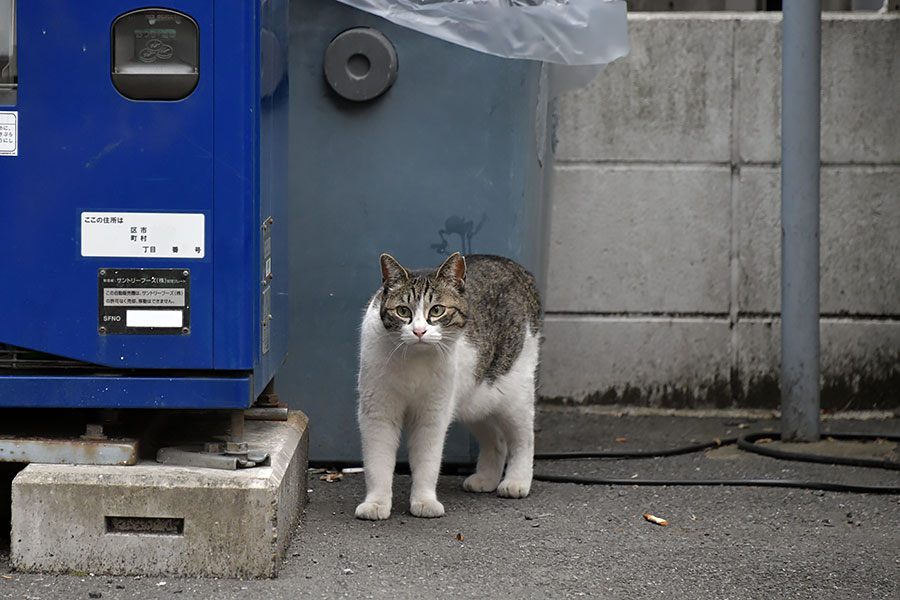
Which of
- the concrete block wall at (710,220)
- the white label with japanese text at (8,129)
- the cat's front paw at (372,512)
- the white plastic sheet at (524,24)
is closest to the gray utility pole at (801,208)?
the concrete block wall at (710,220)

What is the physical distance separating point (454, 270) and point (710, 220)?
2098 millimetres

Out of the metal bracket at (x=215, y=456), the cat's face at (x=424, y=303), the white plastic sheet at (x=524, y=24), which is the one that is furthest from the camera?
the white plastic sheet at (x=524, y=24)

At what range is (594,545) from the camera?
3156 millimetres

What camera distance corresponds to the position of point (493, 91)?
371 cm

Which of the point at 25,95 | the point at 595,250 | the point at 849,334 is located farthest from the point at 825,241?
the point at 25,95

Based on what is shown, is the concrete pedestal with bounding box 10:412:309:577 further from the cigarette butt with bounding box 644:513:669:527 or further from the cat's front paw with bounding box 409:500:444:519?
the cigarette butt with bounding box 644:513:669:527

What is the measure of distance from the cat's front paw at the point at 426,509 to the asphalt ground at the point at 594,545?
0.02 metres

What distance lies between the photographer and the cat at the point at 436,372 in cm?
329

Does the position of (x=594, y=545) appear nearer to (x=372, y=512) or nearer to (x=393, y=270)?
(x=372, y=512)

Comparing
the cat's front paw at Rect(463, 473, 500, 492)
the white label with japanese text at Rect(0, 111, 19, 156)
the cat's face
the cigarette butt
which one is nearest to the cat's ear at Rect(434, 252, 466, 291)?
the cat's face

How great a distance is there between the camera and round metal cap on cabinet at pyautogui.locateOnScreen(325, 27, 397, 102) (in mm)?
3676

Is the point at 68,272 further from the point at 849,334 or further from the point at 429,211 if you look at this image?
the point at 849,334

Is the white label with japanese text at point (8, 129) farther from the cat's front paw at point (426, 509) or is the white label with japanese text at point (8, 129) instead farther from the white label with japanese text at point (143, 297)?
the cat's front paw at point (426, 509)

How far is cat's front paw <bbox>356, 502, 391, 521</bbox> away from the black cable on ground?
0.79m
